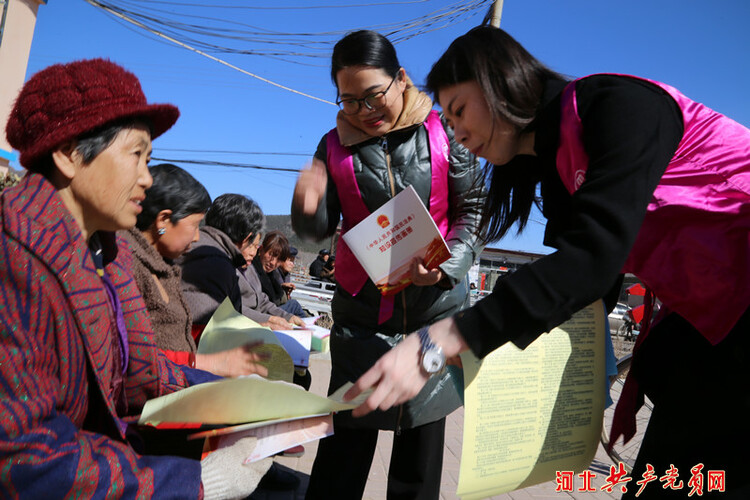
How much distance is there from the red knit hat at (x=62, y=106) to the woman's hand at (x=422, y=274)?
950mm

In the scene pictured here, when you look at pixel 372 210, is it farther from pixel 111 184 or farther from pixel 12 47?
pixel 12 47

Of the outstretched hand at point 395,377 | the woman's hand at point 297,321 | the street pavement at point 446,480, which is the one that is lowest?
the street pavement at point 446,480

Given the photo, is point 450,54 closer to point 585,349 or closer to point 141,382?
point 585,349

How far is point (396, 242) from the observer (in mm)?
1741

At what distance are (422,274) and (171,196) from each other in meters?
1.36

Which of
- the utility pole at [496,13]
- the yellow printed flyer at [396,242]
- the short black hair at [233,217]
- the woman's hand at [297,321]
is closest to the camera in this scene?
the yellow printed flyer at [396,242]

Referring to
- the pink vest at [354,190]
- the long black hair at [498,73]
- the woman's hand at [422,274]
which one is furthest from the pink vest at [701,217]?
the pink vest at [354,190]

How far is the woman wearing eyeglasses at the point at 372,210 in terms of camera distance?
74.7 inches

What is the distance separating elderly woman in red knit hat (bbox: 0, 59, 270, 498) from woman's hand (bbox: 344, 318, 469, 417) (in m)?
0.42

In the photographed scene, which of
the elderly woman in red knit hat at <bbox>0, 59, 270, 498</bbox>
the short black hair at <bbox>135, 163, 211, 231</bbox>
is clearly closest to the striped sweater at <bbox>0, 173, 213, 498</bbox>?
the elderly woman in red knit hat at <bbox>0, 59, 270, 498</bbox>

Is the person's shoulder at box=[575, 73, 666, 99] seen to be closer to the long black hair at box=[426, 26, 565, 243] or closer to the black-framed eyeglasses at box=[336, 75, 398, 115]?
the long black hair at box=[426, 26, 565, 243]

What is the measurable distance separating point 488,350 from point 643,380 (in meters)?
0.57

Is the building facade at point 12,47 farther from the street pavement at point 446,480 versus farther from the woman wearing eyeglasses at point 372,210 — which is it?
the woman wearing eyeglasses at point 372,210

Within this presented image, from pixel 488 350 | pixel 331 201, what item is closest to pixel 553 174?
pixel 488 350
